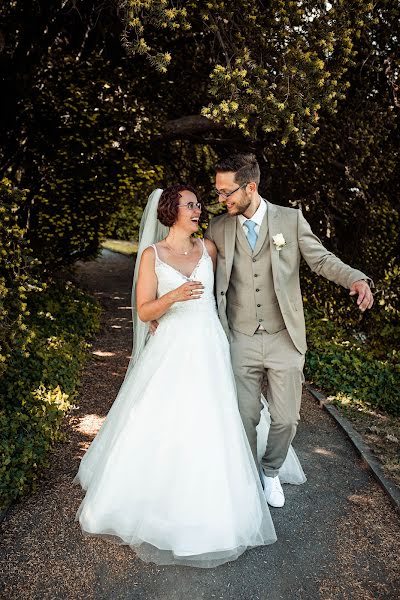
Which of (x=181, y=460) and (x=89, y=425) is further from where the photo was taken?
(x=89, y=425)

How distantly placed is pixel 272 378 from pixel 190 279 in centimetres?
87

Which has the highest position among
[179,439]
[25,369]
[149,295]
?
[149,295]

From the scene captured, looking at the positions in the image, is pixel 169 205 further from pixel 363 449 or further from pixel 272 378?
pixel 363 449

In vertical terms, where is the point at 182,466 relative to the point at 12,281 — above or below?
below

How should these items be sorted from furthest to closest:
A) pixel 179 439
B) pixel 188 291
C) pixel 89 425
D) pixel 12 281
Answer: pixel 89 425
pixel 12 281
pixel 179 439
pixel 188 291

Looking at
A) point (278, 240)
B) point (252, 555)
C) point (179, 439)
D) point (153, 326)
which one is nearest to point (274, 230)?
point (278, 240)

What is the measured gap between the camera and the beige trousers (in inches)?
150

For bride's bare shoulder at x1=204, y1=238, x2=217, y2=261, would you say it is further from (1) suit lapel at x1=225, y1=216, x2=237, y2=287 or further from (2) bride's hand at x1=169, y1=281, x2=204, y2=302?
(2) bride's hand at x1=169, y1=281, x2=204, y2=302

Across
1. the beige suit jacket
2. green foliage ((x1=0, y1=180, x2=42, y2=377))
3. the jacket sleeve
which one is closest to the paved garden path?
green foliage ((x1=0, y1=180, x2=42, y2=377))

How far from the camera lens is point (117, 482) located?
3.43 meters

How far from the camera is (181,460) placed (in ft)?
11.2

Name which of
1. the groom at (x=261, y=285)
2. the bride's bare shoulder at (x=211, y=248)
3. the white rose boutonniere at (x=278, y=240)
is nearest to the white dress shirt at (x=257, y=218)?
the groom at (x=261, y=285)

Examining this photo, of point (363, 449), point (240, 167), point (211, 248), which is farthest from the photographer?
point (363, 449)

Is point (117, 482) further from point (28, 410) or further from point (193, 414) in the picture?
point (28, 410)
